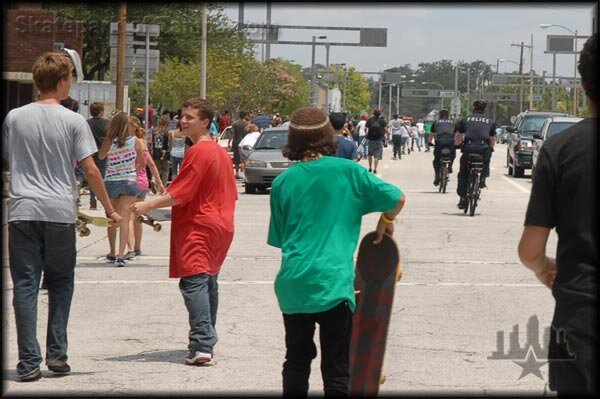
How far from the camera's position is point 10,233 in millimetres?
7668

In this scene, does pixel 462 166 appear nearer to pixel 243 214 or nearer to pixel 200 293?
pixel 243 214

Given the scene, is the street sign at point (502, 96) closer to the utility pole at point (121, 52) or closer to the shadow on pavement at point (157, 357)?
the utility pole at point (121, 52)

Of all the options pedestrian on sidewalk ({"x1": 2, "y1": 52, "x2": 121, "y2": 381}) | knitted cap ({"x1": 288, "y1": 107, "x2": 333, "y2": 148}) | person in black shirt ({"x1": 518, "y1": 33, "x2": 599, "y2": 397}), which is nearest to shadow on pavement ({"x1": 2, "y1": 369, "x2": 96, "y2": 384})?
pedestrian on sidewalk ({"x1": 2, "y1": 52, "x2": 121, "y2": 381})

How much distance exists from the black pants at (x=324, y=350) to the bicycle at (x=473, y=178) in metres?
15.5

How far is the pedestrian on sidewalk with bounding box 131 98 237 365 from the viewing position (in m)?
8.32

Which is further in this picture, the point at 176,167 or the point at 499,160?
the point at 499,160

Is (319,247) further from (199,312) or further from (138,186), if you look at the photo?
(138,186)

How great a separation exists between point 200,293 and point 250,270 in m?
5.39

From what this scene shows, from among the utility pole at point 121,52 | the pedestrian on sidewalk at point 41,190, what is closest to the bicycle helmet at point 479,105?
the utility pole at point 121,52

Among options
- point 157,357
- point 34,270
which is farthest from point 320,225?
point 157,357

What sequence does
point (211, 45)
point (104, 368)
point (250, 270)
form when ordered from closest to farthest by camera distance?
point (104, 368)
point (250, 270)
point (211, 45)

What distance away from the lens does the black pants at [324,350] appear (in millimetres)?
5816

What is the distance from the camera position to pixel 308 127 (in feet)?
19.8

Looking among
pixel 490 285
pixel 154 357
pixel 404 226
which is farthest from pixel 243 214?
pixel 154 357
